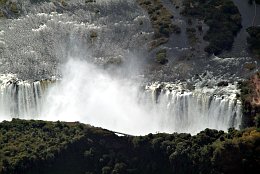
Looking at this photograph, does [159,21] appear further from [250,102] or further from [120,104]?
[250,102]

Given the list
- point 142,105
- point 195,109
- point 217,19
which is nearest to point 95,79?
point 142,105

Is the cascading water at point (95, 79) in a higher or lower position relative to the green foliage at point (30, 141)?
higher

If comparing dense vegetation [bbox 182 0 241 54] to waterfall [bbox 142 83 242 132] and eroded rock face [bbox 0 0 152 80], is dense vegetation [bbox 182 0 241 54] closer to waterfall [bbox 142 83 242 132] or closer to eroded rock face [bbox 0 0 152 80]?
eroded rock face [bbox 0 0 152 80]

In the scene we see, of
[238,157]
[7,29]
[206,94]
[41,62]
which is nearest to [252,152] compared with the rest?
[238,157]

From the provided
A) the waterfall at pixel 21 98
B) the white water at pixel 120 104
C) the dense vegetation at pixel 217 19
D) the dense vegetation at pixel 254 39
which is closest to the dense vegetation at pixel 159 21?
the dense vegetation at pixel 217 19

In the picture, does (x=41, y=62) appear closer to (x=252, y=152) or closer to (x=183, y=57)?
(x=183, y=57)

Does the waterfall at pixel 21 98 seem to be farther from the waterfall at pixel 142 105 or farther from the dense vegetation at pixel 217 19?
the dense vegetation at pixel 217 19
